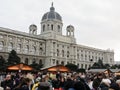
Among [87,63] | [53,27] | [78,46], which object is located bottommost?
[87,63]

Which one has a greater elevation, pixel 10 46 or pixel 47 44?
pixel 47 44

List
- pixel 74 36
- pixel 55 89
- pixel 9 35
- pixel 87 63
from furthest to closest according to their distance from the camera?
1. pixel 87 63
2. pixel 74 36
3. pixel 9 35
4. pixel 55 89

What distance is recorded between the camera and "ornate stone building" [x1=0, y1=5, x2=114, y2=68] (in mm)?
70125

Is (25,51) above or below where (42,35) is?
below

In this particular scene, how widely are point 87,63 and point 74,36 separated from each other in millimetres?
15769

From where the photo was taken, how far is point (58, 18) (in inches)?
3396

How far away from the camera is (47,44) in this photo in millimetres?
79438

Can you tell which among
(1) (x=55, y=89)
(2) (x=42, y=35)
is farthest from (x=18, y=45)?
(1) (x=55, y=89)

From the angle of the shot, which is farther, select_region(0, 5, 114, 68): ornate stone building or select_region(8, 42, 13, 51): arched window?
select_region(0, 5, 114, 68): ornate stone building

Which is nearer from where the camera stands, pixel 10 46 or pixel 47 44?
pixel 10 46

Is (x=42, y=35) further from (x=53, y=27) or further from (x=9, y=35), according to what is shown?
(x=9, y=35)

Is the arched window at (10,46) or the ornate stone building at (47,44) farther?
the ornate stone building at (47,44)

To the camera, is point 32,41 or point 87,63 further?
point 87,63

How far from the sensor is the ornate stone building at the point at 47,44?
70125 mm
